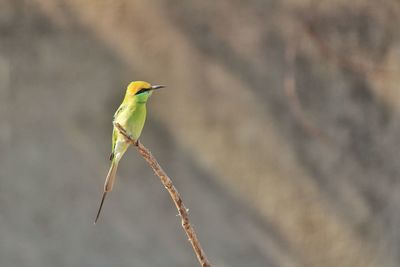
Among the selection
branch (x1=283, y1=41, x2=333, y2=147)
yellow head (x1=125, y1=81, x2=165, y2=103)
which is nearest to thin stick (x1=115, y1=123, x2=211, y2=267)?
yellow head (x1=125, y1=81, x2=165, y2=103)

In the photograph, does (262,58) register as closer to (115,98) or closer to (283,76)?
(283,76)

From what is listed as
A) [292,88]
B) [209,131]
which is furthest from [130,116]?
[292,88]

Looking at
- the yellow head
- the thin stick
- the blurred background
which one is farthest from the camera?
the blurred background

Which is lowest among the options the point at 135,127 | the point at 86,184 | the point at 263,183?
the point at 135,127

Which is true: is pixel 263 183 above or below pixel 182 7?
below

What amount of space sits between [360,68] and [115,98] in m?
1.11

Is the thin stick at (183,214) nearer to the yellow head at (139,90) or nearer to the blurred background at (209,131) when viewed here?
the yellow head at (139,90)

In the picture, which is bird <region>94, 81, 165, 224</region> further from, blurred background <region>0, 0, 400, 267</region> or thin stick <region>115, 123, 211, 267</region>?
blurred background <region>0, 0, 400, 267</region>

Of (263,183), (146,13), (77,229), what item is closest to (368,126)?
(263,183)

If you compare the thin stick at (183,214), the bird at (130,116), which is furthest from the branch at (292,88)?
the thin stick at (183,214)

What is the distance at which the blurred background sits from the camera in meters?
3.97

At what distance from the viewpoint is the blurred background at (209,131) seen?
13.0 feet

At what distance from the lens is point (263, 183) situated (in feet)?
13.4

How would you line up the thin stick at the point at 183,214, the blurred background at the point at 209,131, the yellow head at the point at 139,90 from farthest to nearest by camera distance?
the blurred background at the point at 209,131 → the yellow head at the point at 139,90 → the thin stick at the point at 183,214
